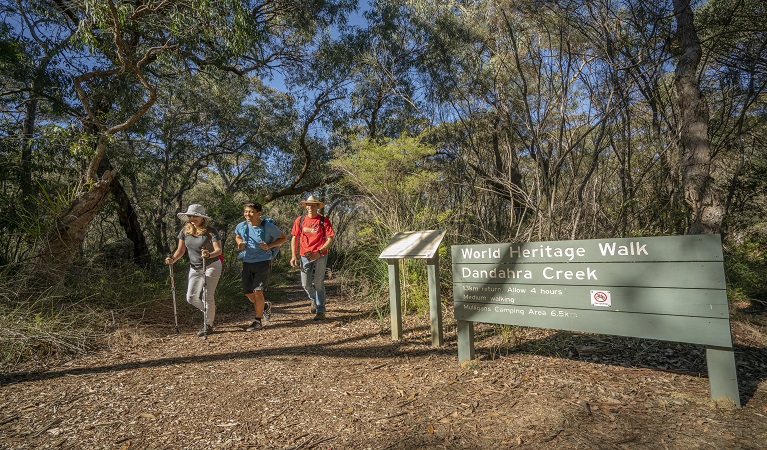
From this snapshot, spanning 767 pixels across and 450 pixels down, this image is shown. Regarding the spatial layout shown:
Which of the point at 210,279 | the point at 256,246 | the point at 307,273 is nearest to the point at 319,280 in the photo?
the point at 307,273

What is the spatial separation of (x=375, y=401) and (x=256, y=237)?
304cm

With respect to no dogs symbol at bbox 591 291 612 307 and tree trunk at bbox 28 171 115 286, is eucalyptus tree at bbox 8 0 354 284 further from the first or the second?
no dogs symbol at bbox 591 291 612 307

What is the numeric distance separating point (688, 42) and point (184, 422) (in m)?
6.51

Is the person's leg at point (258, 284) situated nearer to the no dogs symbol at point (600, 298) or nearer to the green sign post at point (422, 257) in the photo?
the green sign post at point (422, 257)

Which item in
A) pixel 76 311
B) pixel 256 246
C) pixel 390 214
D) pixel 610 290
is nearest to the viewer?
pixel 610 290

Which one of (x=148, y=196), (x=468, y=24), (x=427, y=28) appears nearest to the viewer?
(x=468, y=24)

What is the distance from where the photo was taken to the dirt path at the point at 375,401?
2.31 metres

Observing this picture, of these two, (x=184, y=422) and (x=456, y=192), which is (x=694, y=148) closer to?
(x=456, y=192)

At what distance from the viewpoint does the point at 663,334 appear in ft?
8.46

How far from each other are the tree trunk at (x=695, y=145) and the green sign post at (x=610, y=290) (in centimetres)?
305

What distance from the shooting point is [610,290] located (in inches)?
110

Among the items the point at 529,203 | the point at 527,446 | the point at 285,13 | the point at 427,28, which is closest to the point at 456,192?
the point at 529,203

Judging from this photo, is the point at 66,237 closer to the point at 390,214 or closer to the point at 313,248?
the point at 313,248

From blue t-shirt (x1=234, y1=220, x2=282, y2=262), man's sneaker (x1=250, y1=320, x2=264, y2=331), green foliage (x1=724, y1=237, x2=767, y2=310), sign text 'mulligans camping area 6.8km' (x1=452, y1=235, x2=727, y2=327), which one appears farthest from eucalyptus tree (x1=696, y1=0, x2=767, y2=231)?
man's sneaker (x1=250, y1=320, x2=264, y2=331)
